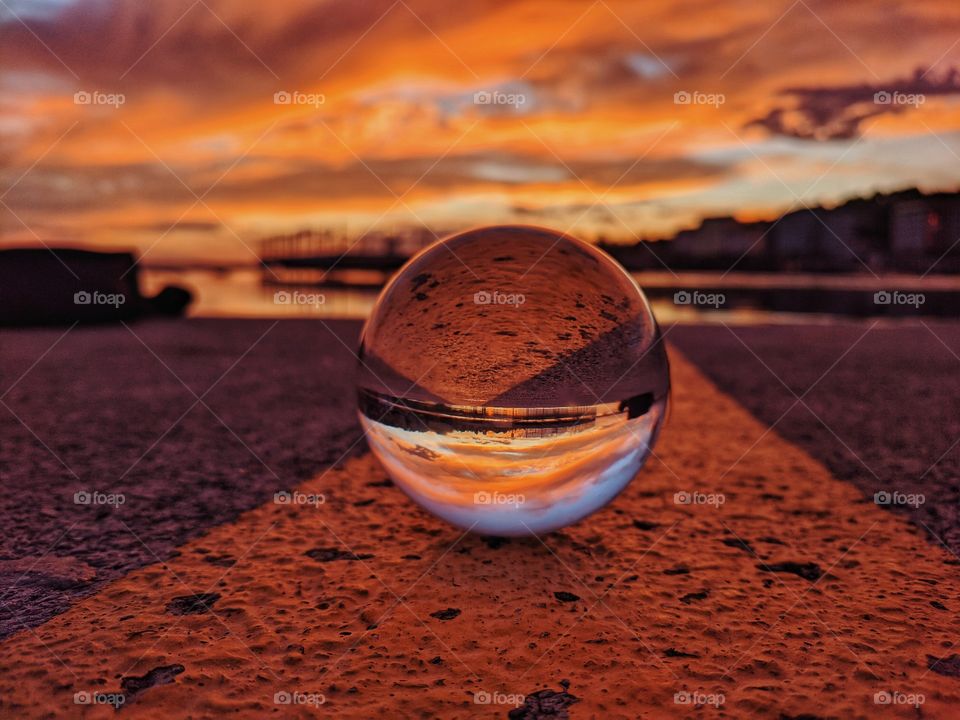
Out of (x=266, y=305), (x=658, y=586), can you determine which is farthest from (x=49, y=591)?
(x=266, y=305)

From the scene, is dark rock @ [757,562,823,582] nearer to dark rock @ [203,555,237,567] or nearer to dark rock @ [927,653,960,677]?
dark rock @ [927,653,960,677]

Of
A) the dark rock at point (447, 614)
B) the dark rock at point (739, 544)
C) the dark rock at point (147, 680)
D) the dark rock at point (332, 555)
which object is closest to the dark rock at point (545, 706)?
the dark rock at point (447, 614)

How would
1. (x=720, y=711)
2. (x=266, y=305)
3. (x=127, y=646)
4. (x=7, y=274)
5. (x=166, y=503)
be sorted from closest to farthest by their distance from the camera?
1. (x=720, y=711)
2. (x=127, y=646)
3. (x=166, y=503)
4. (x=7, y=274)
5. (x=266, y=305)

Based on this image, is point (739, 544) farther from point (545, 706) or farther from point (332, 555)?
point (332, 555)

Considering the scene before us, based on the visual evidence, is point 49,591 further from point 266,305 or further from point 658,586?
point 266,305

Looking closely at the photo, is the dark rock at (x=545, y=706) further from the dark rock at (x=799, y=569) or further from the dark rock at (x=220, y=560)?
the dark rock at (x=220, y=560)

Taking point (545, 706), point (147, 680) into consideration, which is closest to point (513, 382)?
point (545, 706)
